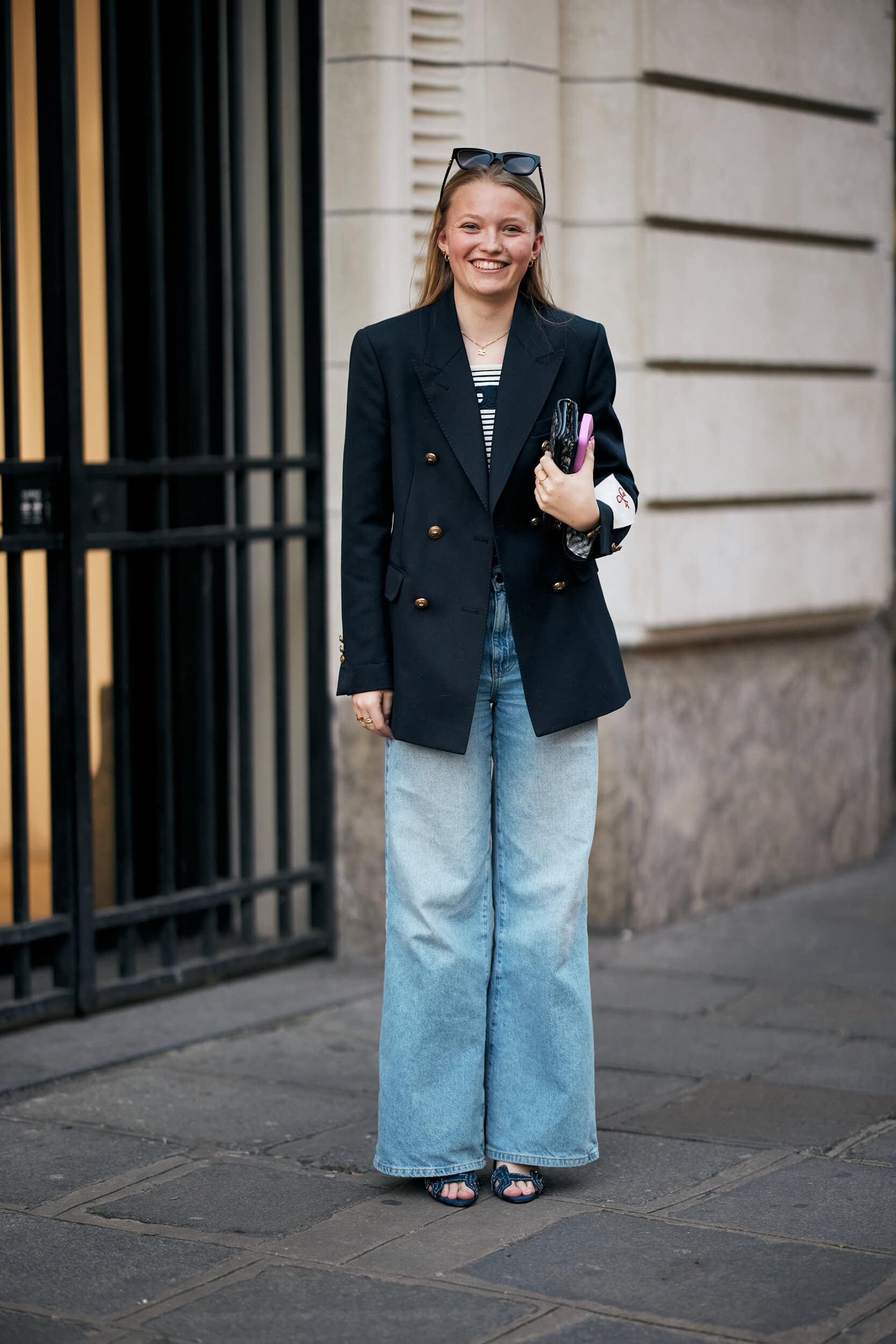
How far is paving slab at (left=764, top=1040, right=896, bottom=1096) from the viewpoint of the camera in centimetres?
491

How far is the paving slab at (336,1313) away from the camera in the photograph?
334 centimetres

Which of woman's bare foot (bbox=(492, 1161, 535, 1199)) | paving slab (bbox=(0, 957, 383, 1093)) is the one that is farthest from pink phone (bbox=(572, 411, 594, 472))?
paving slab (bbox=(0, 957, 383, 1093))

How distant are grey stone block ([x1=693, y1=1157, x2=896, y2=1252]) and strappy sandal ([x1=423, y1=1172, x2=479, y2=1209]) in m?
0.42

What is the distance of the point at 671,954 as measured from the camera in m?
6.42

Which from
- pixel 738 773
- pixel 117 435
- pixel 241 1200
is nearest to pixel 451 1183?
pixel 241 1200

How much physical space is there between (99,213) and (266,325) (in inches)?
26.7

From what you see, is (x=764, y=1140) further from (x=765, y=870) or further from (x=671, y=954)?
(x=765, y=870)

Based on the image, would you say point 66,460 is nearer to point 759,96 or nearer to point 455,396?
point 455,396

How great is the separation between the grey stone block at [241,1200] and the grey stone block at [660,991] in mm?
1675

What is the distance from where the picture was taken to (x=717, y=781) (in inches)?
276

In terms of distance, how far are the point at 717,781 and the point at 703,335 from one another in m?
1.53

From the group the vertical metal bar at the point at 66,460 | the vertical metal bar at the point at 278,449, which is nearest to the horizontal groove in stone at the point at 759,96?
the vertical metal bar at the point at 278,449

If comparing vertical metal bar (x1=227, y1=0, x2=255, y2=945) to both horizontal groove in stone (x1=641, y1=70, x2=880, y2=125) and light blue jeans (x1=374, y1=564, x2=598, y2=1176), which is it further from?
light blue jeans (x1=374, y1=564, x2=598, y2=1176)

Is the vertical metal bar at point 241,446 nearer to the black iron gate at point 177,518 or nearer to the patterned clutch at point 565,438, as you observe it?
the black iron gate at point 177,518
